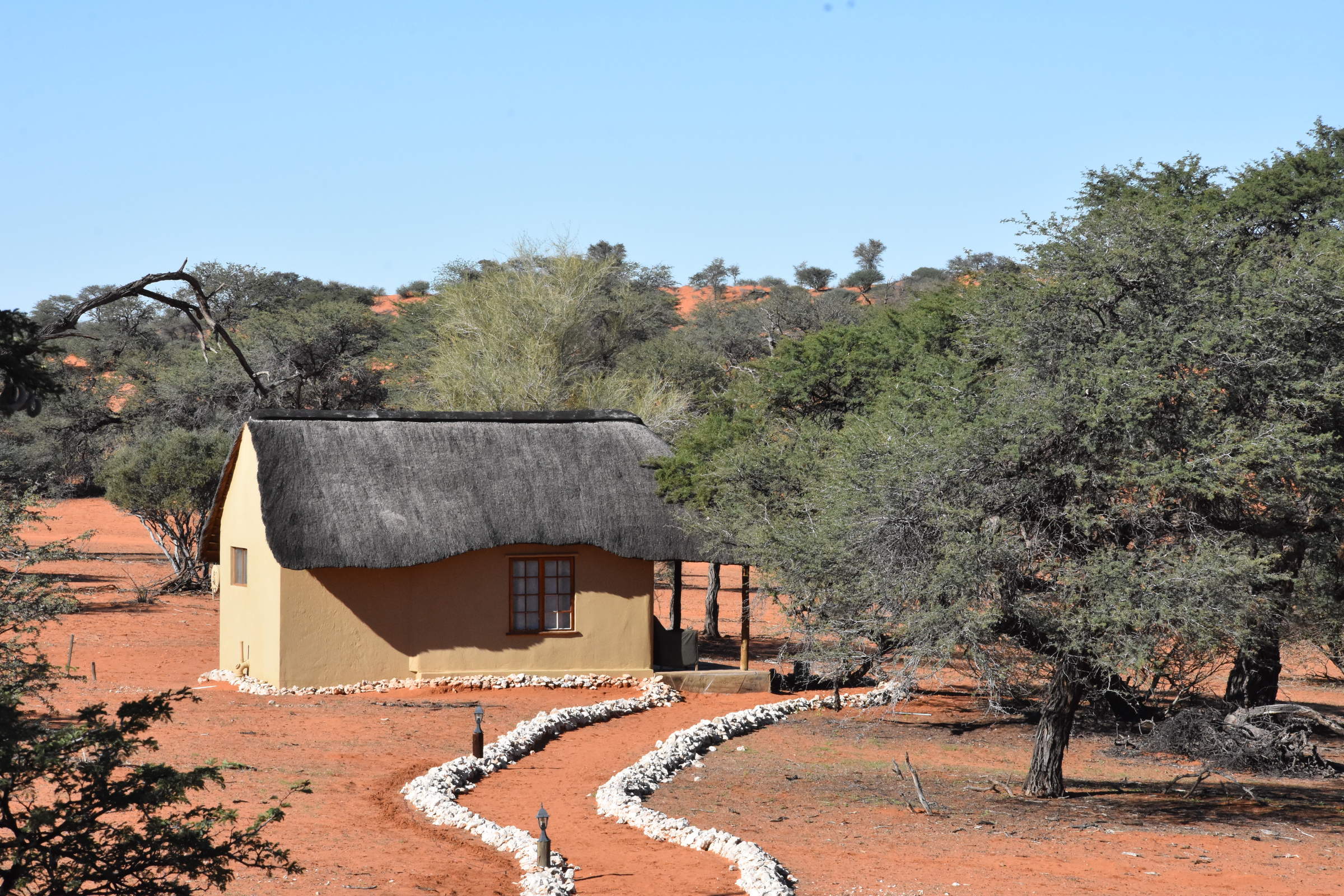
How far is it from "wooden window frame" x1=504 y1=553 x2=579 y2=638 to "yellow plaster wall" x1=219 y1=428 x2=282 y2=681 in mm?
3579

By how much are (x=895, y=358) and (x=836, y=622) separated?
308 inches

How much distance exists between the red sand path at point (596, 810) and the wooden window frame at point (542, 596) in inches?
85.9

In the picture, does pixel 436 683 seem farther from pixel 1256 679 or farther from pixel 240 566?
pixel 1256 679

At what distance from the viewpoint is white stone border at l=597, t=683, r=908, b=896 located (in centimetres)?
1012

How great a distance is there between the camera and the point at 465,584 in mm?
20188

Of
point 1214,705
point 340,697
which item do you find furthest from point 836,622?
point 340,697

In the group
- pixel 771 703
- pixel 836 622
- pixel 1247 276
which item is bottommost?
pixel 771 703

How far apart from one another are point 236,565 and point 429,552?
13.8ft

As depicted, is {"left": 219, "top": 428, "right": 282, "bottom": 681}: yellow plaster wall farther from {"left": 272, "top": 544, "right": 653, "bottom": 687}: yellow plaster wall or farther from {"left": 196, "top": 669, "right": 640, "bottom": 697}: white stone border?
Result: {"left": 272, "top": 544, "right": 653, "bottom": 687}: yellow plaster wall

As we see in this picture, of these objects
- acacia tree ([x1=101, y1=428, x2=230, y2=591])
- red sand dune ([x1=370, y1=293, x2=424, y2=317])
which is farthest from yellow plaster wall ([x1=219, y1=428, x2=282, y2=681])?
red sand dune ([x1=370, y1=293, x2=424, y2=317])

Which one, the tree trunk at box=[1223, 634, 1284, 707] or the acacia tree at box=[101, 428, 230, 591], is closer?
the tree trunk at box=[1223, 634, 1284, 707]

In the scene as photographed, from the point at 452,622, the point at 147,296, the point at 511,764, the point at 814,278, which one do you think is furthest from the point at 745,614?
the point at 814,278

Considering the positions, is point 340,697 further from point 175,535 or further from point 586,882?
point 175,535

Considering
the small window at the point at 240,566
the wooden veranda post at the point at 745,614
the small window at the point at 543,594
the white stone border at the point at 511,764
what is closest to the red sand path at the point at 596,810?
the white stone border at the point at 511,764
